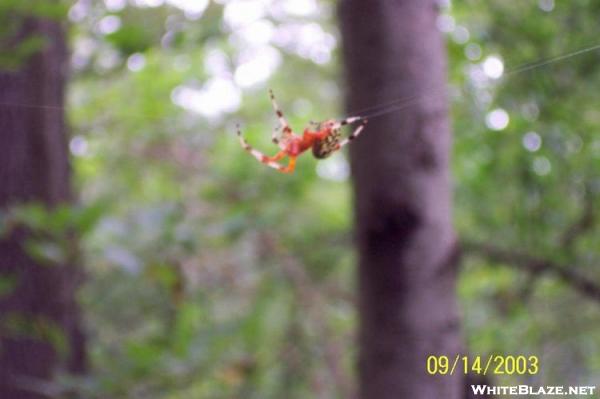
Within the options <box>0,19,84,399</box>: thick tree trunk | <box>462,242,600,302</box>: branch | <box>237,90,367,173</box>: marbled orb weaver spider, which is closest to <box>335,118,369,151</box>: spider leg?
<box>237,90,367,173</box>: marbled orb weaver spider

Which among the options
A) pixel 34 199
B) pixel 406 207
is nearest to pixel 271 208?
pixel 34 199

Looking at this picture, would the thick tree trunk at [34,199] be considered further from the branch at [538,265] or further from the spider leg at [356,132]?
the branch at [538,265]

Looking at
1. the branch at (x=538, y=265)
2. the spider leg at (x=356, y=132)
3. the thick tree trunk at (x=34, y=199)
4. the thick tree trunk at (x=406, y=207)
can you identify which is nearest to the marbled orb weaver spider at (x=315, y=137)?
the spider leg at (x=356, y=132)

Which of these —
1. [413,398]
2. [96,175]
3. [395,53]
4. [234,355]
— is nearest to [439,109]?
[395,53]

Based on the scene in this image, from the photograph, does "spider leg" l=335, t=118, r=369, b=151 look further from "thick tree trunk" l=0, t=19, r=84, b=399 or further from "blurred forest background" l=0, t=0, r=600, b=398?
"thick tree trunk" l=0, t=19, r=84, b=399

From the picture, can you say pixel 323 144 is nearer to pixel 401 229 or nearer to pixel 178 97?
pixel 401 229

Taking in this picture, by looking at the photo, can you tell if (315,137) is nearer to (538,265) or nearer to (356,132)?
(356,132)
